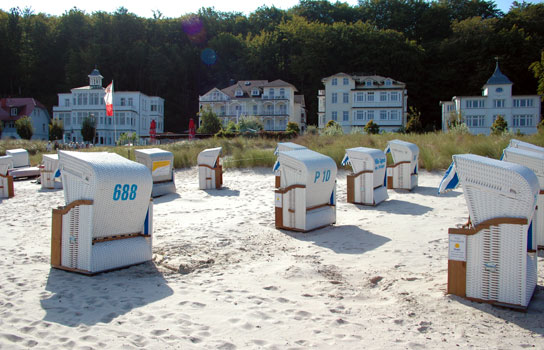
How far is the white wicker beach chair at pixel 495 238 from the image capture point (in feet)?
15.7

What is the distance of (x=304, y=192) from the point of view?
8.93 m

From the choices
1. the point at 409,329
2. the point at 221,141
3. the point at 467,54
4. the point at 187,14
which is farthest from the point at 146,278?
the point at 187,14

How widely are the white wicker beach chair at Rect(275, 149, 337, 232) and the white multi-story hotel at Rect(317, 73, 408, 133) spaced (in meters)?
49.2

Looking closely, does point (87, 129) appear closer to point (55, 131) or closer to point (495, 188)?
point (55, 131)

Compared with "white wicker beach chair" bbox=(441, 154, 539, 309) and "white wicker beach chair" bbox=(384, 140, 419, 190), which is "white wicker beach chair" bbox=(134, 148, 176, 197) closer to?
"white wicker beach chair" bbox=(384, 140, 419, 190)

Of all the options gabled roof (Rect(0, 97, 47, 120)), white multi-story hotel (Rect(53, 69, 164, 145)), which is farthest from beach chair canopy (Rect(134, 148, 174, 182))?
gabled roof (Rect(0, 97, 47, 120))

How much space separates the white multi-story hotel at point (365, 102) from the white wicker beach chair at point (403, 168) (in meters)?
43.2

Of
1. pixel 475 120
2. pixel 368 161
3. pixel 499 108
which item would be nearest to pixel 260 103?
pixel 475 120

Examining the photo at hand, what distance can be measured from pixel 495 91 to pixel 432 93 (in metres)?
16.1

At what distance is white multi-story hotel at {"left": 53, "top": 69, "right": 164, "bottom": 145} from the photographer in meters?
64.6

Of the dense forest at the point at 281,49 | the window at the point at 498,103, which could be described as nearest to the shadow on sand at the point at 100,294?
the window at the point at 498,103

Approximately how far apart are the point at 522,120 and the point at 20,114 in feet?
225

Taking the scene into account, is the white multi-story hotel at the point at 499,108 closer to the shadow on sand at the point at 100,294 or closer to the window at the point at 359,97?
the window at the point at 359,97

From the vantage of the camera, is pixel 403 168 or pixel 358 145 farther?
pixel 358 145
